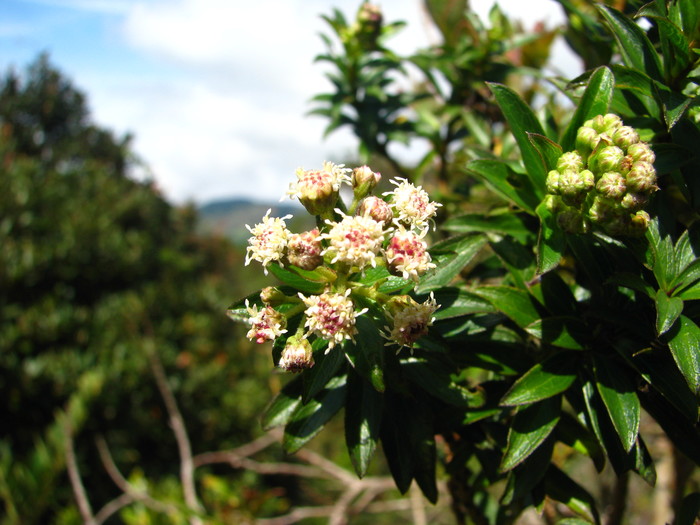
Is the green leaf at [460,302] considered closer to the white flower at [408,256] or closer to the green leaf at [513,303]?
the green leaf at [513,303]

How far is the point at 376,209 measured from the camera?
3.84 ft

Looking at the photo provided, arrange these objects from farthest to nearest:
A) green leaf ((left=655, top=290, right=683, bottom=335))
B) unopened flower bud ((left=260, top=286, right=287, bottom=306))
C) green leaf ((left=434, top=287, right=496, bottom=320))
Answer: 1. green leaf ((left=434, top=287, right=496, bottom=320))
2. unopened flower bud ((left=260, top=286, right=287, bottom=306))
3. green leaf ((left=655, top=290, right=683, bottom=335))

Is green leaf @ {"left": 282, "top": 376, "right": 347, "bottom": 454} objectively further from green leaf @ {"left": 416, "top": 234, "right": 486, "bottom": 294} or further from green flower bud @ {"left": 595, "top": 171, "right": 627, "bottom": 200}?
green flower bud @ {"left": 595, "top": 171, "right": 627, "bottom": 200}

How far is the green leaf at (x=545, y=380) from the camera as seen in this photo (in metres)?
1.16

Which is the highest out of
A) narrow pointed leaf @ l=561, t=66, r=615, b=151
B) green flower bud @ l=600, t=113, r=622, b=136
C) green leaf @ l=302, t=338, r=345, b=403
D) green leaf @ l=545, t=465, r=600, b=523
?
narrow pointed leaf @ l=561, t=66, r=615, b=151

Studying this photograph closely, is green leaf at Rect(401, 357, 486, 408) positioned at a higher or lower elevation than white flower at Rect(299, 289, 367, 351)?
lower

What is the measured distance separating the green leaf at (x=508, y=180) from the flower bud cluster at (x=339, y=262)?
8.4 inches

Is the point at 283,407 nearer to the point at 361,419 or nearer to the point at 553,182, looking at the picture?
the point at 361,419

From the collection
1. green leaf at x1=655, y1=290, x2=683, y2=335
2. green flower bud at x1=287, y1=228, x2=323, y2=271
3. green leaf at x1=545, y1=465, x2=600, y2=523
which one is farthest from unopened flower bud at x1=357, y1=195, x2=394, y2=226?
green leaf at x1=545, y1=465, x2=600, y2=523

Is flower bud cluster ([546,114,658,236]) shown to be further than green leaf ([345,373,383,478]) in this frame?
No

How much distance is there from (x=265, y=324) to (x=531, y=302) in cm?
67

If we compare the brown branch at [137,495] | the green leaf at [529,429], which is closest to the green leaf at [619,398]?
the green leaf at [529,429]

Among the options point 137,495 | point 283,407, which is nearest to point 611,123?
point 283,407

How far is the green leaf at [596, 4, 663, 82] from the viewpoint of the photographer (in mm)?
1205
